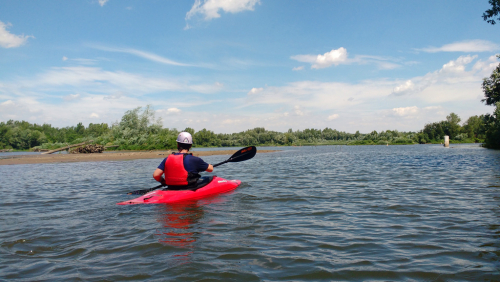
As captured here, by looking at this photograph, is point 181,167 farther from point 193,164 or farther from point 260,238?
point 260,238

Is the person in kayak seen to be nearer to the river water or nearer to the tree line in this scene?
the river water

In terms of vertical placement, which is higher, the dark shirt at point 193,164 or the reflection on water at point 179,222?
the dark shirt at point 193,164

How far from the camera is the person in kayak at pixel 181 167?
7.38 m

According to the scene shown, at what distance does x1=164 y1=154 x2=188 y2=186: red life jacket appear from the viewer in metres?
7.36

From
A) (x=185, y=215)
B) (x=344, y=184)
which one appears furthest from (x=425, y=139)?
(x=185, y=215)

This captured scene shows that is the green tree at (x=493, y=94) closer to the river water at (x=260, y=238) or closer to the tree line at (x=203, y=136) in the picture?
the tree line at (x=203, y=136)

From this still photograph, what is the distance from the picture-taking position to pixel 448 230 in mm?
4730

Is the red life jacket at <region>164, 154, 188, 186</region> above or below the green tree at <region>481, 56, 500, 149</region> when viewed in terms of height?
below

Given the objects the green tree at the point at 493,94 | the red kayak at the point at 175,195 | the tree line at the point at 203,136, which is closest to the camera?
the red kayak at the point at 175,195

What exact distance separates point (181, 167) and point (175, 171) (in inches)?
7.5

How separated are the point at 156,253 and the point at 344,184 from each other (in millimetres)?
7724

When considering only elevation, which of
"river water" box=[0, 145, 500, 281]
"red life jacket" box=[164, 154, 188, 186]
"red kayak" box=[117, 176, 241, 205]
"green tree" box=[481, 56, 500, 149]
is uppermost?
"green tree" box=[481, 56, 500, 149]

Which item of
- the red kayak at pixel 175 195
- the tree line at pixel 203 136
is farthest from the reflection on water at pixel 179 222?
the tree line at pixel 203 136

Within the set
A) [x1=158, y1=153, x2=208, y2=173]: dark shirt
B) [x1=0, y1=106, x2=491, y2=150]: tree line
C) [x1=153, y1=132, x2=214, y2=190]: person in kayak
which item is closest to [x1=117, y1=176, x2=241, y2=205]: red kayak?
[x1=153, y1=132, x2=214, y2=190]: person in kayak
